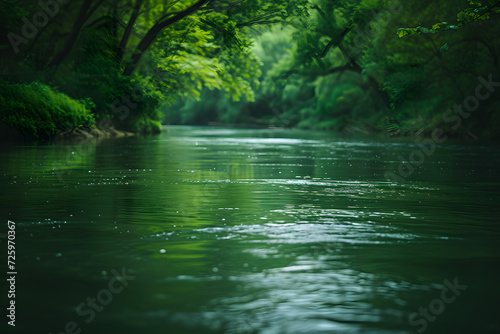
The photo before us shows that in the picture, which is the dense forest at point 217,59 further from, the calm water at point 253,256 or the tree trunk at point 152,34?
the calm water at point 253,256

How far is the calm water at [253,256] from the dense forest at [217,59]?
50.3 ft

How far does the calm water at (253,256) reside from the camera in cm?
552

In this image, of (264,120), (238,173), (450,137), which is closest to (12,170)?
(238,173)

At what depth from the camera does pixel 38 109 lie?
1252 inches

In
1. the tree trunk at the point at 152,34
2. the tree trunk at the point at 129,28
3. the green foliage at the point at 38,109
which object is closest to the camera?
the green foliage at the point at 38,109

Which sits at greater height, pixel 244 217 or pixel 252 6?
pixel 252 6

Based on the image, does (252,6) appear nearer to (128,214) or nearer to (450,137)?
(450,137)

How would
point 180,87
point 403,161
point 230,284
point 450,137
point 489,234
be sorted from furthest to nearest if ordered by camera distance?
point 180,87 < point 450,137 < point 403,161 < point 489,234 < point 230,284

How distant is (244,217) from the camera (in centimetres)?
1070

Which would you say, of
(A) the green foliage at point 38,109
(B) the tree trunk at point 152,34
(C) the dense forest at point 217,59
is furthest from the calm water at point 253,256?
(B) the tree trunk at point 152,34

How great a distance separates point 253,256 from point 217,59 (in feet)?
132

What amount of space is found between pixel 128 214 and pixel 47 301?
5019 millimetres

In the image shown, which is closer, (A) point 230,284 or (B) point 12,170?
(A) point 230,284

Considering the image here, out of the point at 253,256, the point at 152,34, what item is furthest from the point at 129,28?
the point at 253,256
